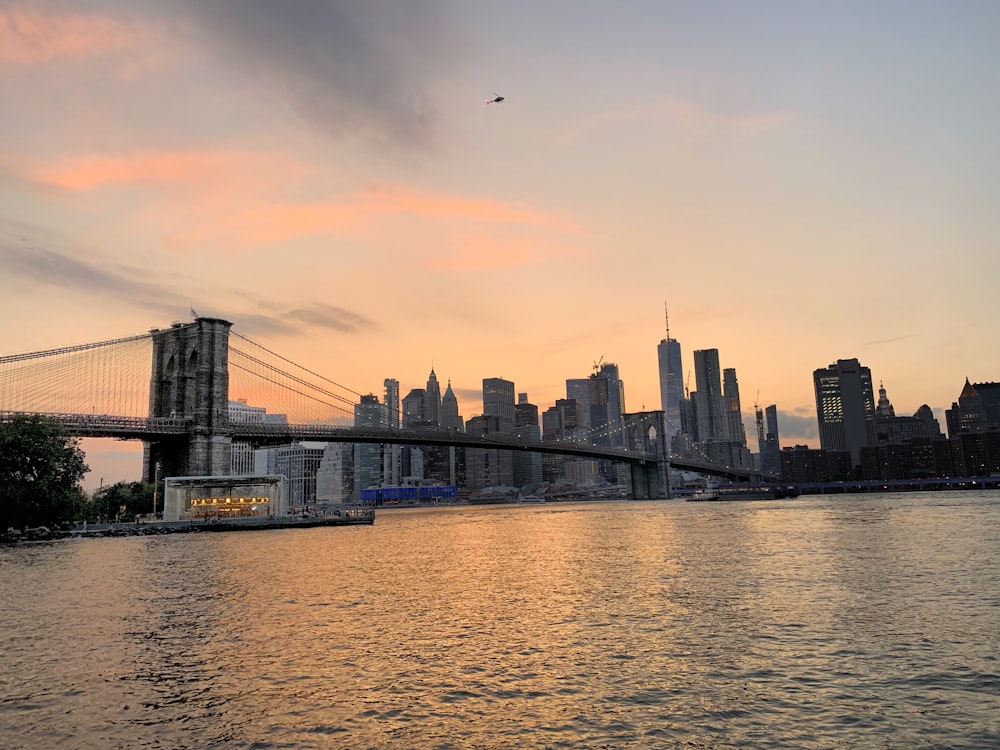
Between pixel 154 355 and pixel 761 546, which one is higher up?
pixel 154 355

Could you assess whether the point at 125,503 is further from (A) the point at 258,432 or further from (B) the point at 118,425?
(A) the point at 258,432

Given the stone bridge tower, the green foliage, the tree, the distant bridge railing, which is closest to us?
the tree

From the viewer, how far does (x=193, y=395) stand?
108 meters

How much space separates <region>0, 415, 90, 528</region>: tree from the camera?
80.4 meters

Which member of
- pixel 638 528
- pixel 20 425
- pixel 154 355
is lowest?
pixel 638 528

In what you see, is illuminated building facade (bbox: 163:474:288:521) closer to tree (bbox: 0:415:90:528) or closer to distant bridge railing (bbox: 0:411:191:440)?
distant bridge railing (bbox: 0:411:191:440)

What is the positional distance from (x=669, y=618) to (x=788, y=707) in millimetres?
11590

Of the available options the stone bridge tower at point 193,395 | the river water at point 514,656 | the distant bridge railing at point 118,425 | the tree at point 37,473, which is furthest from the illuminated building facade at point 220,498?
the river water at point 514,656

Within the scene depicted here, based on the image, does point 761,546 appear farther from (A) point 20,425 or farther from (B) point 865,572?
(A) point 20,425

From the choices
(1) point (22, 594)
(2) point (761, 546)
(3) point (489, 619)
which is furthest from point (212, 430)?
(3) point (489, 619)

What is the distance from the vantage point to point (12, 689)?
20000 mm

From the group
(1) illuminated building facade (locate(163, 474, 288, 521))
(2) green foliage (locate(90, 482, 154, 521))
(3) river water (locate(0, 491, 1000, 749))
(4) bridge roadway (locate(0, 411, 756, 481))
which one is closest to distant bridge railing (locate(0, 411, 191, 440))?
(4) bridge roadway (locate(0, 411, 756, 481))

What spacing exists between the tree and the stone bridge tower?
729 inches

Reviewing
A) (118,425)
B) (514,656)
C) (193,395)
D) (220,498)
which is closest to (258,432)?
(193,395)
